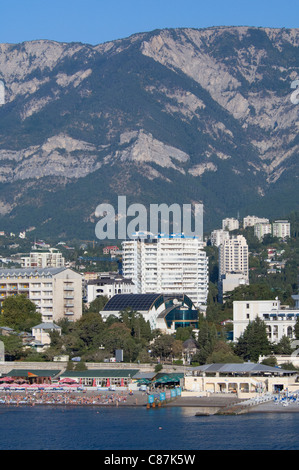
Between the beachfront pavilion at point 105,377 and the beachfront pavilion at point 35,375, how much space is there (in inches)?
48.2

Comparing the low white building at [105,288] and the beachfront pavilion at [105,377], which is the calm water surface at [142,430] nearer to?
the beachfront pavilion at [105,377]

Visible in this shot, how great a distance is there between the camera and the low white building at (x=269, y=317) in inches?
4680

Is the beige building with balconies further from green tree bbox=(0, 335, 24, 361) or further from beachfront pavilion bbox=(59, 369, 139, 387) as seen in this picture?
beachfront pavilion bbox=(59, 369, 139, 387)

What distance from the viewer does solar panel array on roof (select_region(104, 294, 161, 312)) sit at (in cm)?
13062

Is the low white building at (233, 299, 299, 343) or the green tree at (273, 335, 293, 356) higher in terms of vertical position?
the low white building at (233, 299, 299, 343)

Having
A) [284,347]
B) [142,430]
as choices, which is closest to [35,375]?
[284,347]

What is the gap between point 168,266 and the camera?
175 metres

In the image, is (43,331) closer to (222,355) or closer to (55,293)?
(55,293)

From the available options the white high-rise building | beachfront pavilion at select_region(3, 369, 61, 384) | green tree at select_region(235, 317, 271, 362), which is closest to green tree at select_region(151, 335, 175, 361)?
green tree at select_region(235, 317, 271, 362)

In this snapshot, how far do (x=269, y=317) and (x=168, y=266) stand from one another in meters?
54.5

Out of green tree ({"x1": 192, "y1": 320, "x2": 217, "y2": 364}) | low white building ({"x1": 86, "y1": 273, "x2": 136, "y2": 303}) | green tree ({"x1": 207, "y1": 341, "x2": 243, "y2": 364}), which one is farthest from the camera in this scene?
low white building ({"x1": 86, "y1": 273, "x2": 136, "y2": 303})

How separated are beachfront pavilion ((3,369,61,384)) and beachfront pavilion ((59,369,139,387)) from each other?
1223mm

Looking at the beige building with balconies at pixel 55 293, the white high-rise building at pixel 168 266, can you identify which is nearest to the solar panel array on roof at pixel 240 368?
the beige building with balconies at pixel 55 293
